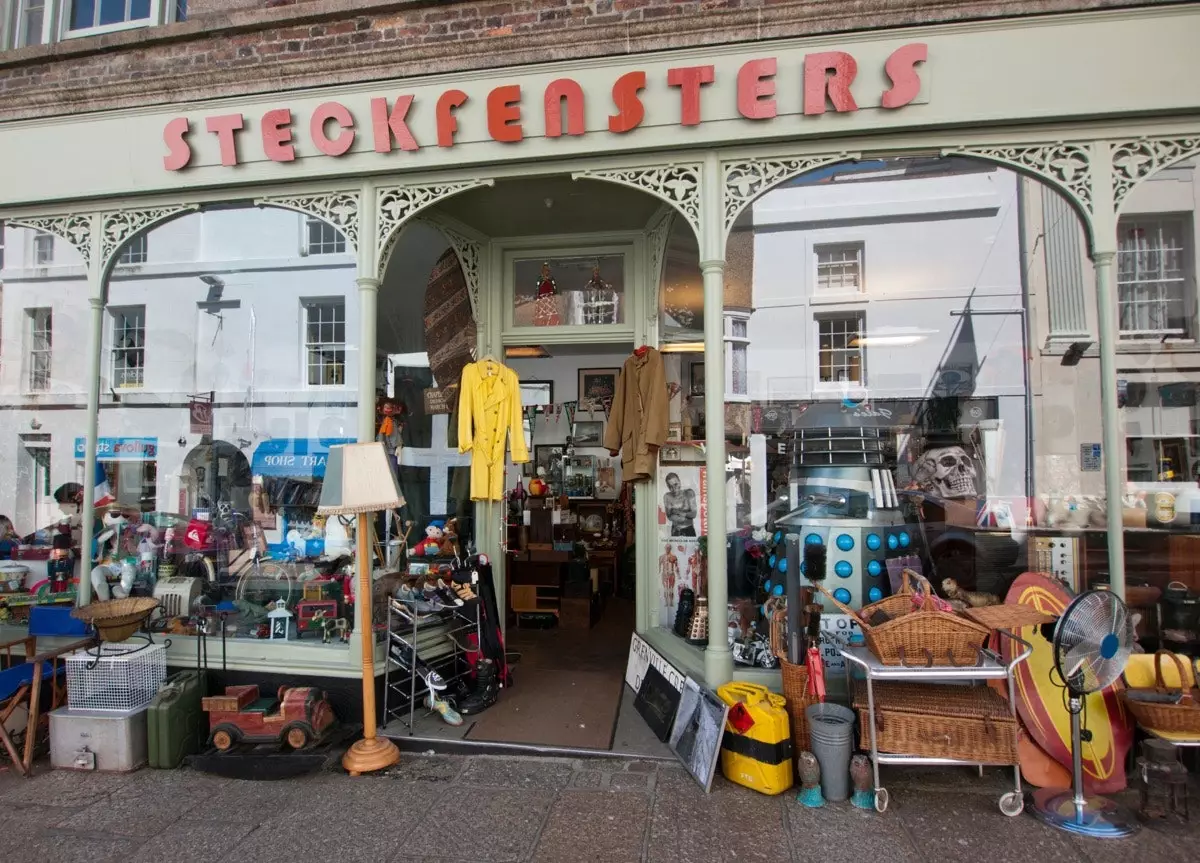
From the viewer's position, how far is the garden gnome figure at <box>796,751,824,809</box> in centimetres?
353

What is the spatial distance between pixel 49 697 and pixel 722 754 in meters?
4.88

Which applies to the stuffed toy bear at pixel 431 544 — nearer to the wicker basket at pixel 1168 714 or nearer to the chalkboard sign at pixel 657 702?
the chalkboard sign at pixel 657 702

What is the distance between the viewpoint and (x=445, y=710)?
15.1 ft

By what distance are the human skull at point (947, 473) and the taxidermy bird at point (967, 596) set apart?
1571mm

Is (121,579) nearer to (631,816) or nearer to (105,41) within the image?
(105,41)

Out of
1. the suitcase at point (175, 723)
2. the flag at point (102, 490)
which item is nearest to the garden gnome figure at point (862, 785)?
the suitcase at point (175, 723)

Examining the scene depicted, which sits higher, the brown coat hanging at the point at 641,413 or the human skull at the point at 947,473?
the brown coat hanging at the point at 641,413

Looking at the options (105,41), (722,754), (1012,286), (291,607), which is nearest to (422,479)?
(291,607)

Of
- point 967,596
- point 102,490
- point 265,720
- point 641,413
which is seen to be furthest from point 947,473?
point 102,490

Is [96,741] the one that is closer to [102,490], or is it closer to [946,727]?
[102,490]

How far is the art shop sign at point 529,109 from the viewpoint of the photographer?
421cm

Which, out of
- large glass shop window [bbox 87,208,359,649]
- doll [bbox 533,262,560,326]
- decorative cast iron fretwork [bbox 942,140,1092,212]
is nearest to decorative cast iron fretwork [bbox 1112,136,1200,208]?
decorative cast iron fretwork [bbox 942,140,1092,212]

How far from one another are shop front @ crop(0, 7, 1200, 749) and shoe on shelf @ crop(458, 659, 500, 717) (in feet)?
0.82

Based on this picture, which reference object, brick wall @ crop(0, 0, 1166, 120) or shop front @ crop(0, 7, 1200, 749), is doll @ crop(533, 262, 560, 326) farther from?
brick wall @ crop(0, 0, 1166, 120)
